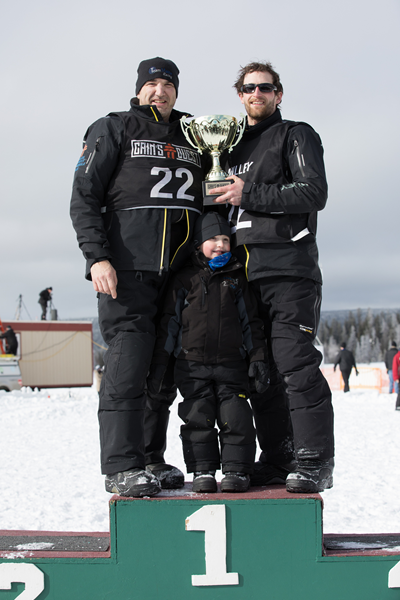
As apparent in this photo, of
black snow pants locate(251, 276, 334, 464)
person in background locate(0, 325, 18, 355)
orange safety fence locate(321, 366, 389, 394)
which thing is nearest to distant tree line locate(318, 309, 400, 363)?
orange safety fence locate(321, 366, 389, 394)

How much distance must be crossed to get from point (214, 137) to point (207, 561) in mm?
2084

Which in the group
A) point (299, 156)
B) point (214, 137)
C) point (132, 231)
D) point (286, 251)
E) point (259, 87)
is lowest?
point (286, 251)

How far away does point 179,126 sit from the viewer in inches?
115

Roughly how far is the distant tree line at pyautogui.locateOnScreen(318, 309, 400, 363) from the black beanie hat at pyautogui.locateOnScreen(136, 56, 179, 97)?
80.6 metres

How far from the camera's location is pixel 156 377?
8.91 feet

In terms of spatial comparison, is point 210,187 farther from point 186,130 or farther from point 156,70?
point 156,70

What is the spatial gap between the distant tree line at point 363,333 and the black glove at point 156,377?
8064 centimetres

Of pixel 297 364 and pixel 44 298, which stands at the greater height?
pixel 44 298

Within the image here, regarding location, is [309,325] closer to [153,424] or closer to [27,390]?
[153,424]

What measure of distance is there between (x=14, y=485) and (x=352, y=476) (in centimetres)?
370

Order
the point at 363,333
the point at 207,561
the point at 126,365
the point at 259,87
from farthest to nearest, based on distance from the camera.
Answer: the point at 363,333 → the point at 259,87 → the point at 126,365 → the point at 207,561

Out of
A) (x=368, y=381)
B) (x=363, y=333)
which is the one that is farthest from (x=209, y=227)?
(x=363, y=333)

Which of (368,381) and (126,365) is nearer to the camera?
(126,365)

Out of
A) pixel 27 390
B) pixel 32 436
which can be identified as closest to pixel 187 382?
pixel 32 436
